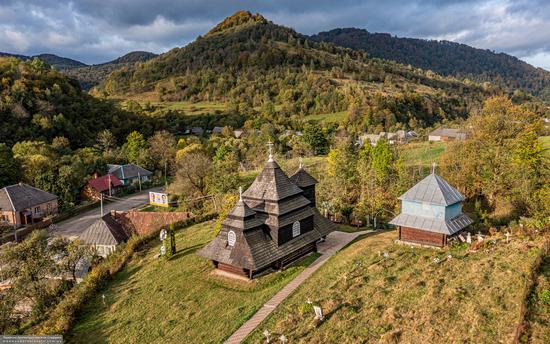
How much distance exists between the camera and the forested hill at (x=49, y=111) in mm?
64000

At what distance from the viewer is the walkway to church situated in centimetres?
1452

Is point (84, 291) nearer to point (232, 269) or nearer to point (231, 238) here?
point (232, 269)

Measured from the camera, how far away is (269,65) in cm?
13650

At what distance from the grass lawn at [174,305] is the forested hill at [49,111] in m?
54.0

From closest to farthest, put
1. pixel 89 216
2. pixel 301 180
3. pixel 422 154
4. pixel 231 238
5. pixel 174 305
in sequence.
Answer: pixel 174 305, pixel 231 238, pixel 301 180, pixel 422 154, pixel 89 216

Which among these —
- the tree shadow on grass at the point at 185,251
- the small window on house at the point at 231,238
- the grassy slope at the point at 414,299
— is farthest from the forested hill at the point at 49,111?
the grassy slope at the point at 414,299

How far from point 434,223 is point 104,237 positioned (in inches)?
1005

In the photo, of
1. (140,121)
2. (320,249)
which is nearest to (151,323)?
(320,249)

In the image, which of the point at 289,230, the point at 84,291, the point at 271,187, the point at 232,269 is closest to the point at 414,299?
the point at 289,230

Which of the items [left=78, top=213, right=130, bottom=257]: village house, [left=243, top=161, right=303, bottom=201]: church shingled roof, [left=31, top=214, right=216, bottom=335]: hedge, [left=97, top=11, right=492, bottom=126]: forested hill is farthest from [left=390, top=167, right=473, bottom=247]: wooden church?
[left=97, top=11, right=492, bottom=126]: forested hill

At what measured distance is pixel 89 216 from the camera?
45750mm

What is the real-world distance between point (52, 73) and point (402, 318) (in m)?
86.8

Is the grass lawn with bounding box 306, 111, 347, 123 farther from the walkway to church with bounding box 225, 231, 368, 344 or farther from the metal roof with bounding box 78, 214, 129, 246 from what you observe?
the walkway to church with bounding box 225, 231, 368, 344

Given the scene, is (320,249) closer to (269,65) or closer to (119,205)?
(119,205)
